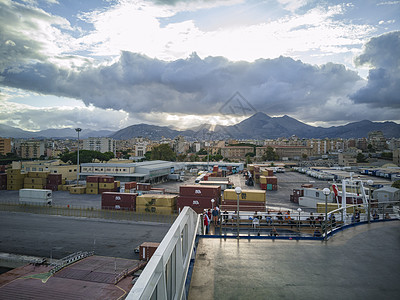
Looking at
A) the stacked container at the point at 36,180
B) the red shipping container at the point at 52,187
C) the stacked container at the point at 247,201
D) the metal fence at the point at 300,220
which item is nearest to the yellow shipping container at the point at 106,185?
the red shipping container at the point at 52,187

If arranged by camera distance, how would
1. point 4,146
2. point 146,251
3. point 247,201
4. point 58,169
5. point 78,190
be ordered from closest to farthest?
point 146,251
point 247,201
point 78,190
point 58,169
point 4,146

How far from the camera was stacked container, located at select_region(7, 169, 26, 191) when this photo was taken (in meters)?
36.5

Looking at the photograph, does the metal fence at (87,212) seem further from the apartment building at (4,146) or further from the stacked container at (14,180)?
the apartment building at (4,146)

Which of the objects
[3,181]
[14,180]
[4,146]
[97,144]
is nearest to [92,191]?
[14,180]

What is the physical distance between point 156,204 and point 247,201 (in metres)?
8.48

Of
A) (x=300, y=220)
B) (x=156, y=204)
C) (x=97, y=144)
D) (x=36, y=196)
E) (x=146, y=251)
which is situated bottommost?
(x=146, y=251)

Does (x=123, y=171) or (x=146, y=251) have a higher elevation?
(x=123, y=171)

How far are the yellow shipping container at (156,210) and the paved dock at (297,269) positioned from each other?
57.6ft

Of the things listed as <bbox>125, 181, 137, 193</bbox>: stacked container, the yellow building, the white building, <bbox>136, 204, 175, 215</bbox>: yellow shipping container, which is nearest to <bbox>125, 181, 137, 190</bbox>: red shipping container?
<bbox>125, 181, 137, 193</bbox>: stacked container

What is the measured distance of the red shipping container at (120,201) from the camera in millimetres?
23377

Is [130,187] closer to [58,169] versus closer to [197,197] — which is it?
[197,197]

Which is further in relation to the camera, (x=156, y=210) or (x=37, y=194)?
(x=37, y=194)

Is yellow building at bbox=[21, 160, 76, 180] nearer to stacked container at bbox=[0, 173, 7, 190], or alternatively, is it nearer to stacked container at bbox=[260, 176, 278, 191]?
stacked container at bbox=[0, 173, 7, 190]

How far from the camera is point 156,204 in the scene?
74.4ft
